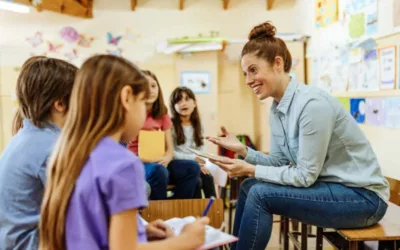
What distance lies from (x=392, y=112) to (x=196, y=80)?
6.44 ft

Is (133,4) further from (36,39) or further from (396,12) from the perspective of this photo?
(396,12)

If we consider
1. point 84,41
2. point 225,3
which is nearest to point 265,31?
point 225,3

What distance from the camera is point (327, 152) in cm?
148

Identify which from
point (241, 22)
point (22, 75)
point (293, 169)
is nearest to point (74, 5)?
point (241, 22)

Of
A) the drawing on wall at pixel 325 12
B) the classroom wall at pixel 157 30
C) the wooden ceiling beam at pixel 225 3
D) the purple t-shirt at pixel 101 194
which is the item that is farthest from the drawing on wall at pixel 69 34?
the purple t-shirt at pixel 101 194

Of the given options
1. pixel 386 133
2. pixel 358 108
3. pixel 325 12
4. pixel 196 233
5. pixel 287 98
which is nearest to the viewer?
pixel 196 233

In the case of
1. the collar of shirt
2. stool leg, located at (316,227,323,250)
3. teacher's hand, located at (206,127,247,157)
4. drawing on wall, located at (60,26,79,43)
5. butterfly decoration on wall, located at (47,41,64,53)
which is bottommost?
stool leg, located at (316,227,323,250)

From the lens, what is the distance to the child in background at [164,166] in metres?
2.33

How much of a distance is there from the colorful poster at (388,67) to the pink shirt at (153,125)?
144 centimetres

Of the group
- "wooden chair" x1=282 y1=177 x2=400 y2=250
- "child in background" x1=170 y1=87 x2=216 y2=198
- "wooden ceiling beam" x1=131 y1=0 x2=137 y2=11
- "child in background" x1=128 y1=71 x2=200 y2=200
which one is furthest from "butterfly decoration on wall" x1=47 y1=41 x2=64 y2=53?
"wooden chair" x1=282 y1=177 x2=400 y2=250

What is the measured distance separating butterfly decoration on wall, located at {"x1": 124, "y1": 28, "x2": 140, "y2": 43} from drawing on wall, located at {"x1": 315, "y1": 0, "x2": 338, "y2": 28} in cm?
186

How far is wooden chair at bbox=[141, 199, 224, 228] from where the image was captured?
63.9 inches

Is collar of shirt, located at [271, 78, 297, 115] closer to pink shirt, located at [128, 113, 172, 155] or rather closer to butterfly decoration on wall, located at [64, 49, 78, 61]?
pink shirt, located at [128, 113, 172, 155]

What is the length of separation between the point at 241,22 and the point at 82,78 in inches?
133
